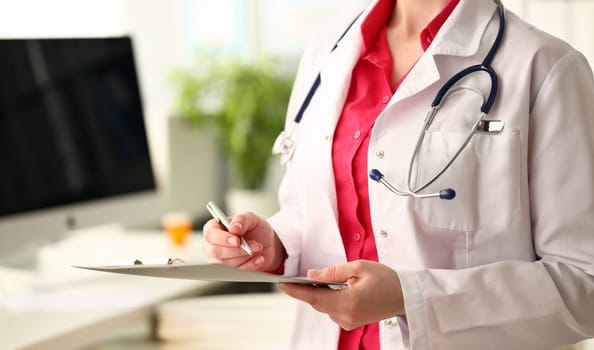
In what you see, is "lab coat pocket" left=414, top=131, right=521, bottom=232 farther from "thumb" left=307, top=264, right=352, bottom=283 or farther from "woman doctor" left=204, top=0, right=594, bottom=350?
"thumb" left=307, top=264, right=352, bottom=283

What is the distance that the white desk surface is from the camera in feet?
5.45

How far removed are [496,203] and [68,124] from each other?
1332mm

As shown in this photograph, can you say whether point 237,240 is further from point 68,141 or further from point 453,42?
point 68,141

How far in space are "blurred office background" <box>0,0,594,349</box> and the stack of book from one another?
0.18m

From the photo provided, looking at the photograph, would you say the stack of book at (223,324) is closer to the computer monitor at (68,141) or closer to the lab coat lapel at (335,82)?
the computer monitor at (68,141)

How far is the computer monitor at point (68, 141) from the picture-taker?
6.31 feet

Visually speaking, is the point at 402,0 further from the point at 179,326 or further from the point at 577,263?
the point at 179,326

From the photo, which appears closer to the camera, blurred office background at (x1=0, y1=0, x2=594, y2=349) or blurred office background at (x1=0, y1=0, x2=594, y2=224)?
blurred office background at (x1=0, y1=0, x2=594, y2=349)

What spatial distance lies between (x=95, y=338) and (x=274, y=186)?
91.4 inches

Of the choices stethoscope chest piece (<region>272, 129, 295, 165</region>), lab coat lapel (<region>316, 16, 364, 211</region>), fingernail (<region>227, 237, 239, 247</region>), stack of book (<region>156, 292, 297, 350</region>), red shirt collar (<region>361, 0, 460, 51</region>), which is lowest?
stack of book (<region>156, 292, 297, 350</region>)

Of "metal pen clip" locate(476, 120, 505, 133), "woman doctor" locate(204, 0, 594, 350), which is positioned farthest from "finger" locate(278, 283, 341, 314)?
"metal pen clip" locate(476, 120, 505, 133)

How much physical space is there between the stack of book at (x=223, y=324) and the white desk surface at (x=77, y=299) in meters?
0.06

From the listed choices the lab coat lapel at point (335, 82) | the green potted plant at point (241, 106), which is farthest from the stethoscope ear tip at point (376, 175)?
the green potted plant at point (241, 106)

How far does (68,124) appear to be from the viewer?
208 cm
